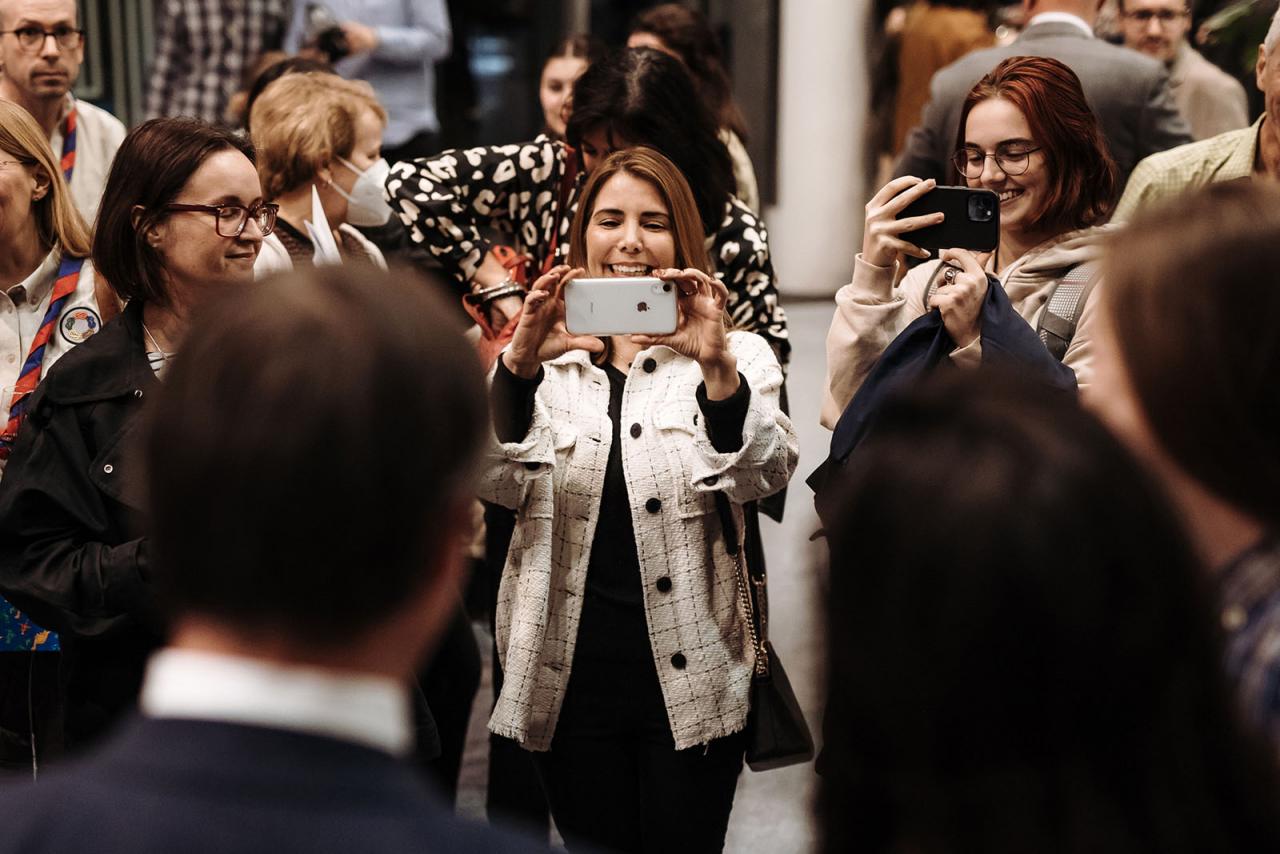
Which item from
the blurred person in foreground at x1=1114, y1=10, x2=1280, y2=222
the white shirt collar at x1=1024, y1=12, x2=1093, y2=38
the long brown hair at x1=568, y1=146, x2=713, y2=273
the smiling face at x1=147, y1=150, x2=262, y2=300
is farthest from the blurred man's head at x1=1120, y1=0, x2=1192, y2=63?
the smiling face at x1=147, y1=150, x2=262, y2=300

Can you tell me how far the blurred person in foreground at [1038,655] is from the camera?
1.09 metres

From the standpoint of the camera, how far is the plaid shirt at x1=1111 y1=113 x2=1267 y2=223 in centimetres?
357

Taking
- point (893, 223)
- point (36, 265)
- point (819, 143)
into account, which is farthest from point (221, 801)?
point (819, 143)

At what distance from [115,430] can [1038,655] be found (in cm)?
191

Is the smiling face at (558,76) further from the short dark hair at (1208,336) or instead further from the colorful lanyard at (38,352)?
the short dark hair at (1208,336)

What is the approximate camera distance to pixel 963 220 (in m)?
2.80

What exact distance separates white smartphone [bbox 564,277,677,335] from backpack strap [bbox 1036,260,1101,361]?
0.67m

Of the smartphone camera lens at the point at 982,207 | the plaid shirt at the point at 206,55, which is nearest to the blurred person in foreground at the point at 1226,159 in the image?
the smartphone camera lens at the point at 982,207

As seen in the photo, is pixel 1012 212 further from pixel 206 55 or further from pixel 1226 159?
pixel 206 55

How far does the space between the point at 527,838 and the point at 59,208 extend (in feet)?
8.63

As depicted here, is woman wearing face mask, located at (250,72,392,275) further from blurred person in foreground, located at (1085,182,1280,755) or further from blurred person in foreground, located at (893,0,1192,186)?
blurred person in foreground, located at (1085,182,1280,755)

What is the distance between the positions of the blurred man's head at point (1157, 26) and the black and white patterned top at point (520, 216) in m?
2.27

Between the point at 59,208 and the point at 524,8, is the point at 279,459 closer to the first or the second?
the point at 59,208

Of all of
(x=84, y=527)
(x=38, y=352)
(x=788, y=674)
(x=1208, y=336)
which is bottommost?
(x=788, y=674)
